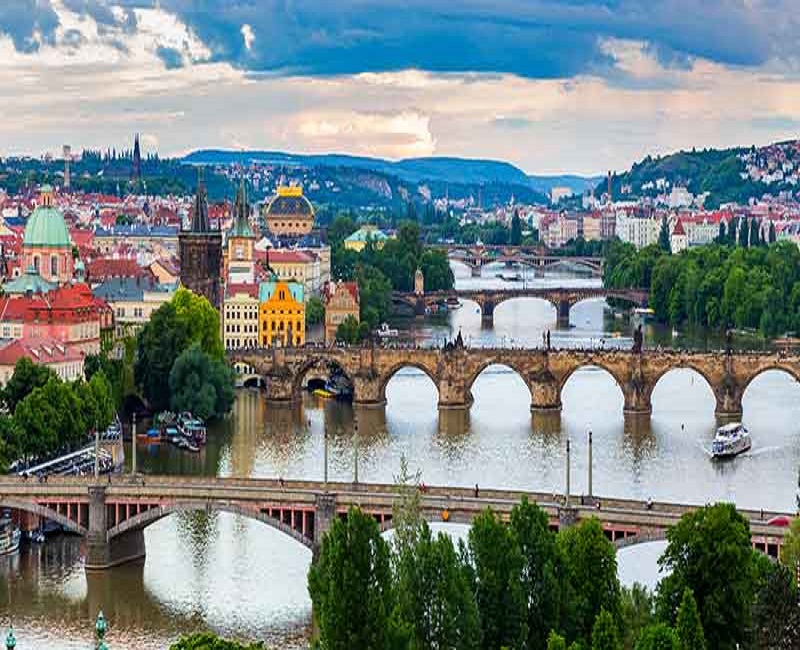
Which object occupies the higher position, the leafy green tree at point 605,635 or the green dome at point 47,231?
the green dome at point 47,231

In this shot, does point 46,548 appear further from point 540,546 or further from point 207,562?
point 540,546

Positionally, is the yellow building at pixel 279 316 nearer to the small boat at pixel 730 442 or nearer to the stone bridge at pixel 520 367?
the stone bridge at pixel 520 367

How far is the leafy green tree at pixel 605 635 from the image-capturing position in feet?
96.4

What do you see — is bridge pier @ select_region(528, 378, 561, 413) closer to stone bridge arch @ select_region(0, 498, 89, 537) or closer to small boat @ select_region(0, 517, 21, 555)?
small boat @ select_region(0, 517, 21, 555)

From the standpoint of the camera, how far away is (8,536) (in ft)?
144

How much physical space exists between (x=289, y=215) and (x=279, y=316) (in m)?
57.5

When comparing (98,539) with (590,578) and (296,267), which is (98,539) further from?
(296,267)

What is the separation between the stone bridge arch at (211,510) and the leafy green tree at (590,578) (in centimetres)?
899

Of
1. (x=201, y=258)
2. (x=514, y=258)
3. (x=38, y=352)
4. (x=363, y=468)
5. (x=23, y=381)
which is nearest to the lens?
(x=363, y=468)

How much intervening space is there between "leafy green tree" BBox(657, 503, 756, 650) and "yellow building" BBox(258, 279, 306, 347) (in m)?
45.5

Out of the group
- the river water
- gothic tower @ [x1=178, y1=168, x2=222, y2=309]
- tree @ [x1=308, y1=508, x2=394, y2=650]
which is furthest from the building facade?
tree @ [x1=308, y1=508, x2=394, y2=650]

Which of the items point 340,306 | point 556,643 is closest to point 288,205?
point 340,306

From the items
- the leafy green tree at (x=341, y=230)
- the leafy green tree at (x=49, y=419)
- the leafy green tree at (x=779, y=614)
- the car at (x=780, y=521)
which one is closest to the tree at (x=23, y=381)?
the leafy green tree at (x=49, y=419)

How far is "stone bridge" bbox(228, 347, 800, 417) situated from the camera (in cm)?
6550
